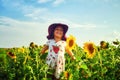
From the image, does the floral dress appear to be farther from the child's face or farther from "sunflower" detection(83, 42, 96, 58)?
"sunflower" detection(83, 42, 96, 58)

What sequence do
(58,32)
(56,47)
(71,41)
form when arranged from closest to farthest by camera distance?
1. (56,47)
2. (58,32)
3. (71,41)

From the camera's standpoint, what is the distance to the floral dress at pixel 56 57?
19.4 feet

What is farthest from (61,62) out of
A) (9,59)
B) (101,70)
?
(9,59)

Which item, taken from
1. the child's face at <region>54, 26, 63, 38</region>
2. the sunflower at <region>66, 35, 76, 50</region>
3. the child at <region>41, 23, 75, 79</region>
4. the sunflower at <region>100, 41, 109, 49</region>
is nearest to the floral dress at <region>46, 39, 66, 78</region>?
the child at <region>41, 23, 75, 79</region>

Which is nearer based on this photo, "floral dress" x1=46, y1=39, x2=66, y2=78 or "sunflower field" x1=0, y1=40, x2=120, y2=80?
"sunflower field" x1=0, y1=40, x2=120, y2=80

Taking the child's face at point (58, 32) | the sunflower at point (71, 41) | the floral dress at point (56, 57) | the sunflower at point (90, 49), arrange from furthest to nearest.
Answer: the sunflower at point (71, 41) → the child's face at point (58, 32) → the sunflower at point (90, 49) → the floral dress at point (56, 57)

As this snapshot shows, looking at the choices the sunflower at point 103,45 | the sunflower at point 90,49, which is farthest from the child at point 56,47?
the sunflower at point 103,45

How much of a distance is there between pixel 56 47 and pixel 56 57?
0.64 ft

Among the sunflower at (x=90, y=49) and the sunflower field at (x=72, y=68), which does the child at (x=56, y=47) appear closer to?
the sunflower field at (x=72, y=68)

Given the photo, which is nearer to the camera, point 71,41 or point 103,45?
point 103,45

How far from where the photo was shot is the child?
594cm

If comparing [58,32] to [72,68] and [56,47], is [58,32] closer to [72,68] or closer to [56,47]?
[56,47]

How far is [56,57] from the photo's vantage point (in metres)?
5.97

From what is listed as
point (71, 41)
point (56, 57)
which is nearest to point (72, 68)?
point (56, 57)
